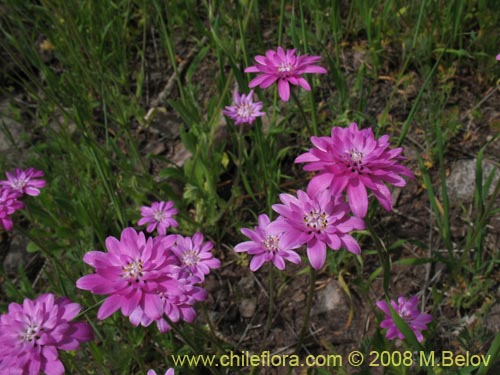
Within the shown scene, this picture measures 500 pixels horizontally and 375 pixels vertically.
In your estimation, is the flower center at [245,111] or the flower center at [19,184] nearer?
the flower center at [19,184]

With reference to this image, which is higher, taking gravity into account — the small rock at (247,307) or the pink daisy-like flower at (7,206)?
the pink daisy-like flower at (7,206)

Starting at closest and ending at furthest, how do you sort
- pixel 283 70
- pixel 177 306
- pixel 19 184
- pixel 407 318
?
pixel 177 306 < pixel 407 318 < pixel 283 70 < pixel 19 184

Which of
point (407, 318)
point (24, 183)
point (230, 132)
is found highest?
point (24, 183)

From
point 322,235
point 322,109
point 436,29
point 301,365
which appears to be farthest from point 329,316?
point 436,29

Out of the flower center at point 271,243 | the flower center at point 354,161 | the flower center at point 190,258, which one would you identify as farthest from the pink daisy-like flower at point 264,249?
the flower center at point 354,161

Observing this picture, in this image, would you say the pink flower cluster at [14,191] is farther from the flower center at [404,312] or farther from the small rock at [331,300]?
the flower center at [404,312]

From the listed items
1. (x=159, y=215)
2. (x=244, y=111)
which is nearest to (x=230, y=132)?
(x=244, y=111)

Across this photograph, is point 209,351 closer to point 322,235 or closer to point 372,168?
point 322,235

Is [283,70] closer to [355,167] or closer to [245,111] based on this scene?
Answer: [245,111]
